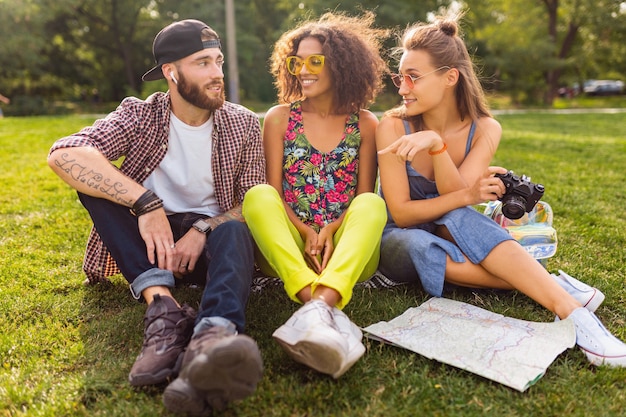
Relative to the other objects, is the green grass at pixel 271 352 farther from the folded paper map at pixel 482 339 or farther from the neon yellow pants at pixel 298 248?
the neon yellow pants at pixel 298 248

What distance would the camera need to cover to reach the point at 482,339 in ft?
7.82

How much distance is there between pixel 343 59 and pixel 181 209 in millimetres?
1204

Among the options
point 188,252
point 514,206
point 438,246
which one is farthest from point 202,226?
point 514,206

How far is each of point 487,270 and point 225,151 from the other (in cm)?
146

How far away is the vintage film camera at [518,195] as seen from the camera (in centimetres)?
269

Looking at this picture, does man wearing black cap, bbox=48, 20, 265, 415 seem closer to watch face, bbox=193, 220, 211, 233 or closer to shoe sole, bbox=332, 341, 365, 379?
watch face, bbox=193, 220, 211, 233

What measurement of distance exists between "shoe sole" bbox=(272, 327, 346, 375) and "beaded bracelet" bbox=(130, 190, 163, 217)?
877 mm

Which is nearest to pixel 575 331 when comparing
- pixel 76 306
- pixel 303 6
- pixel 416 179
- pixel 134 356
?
pixel 416 179

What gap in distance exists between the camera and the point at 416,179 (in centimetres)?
307

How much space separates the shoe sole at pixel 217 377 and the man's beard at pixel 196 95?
4.83ft

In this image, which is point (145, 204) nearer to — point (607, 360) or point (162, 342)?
point (162, 342)

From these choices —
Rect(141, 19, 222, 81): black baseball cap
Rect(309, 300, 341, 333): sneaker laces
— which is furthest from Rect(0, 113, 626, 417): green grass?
Rect(141, 19, 222, 81): black baseball cap

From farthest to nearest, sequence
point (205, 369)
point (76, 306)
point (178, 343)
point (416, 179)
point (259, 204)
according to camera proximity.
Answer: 1. point (416, 179)
2. point (76, 306)
3. point (259, 204)
4. point (178, 343)
5. point (205, 369)

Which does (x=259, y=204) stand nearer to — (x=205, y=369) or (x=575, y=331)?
(x=205, y=369)
